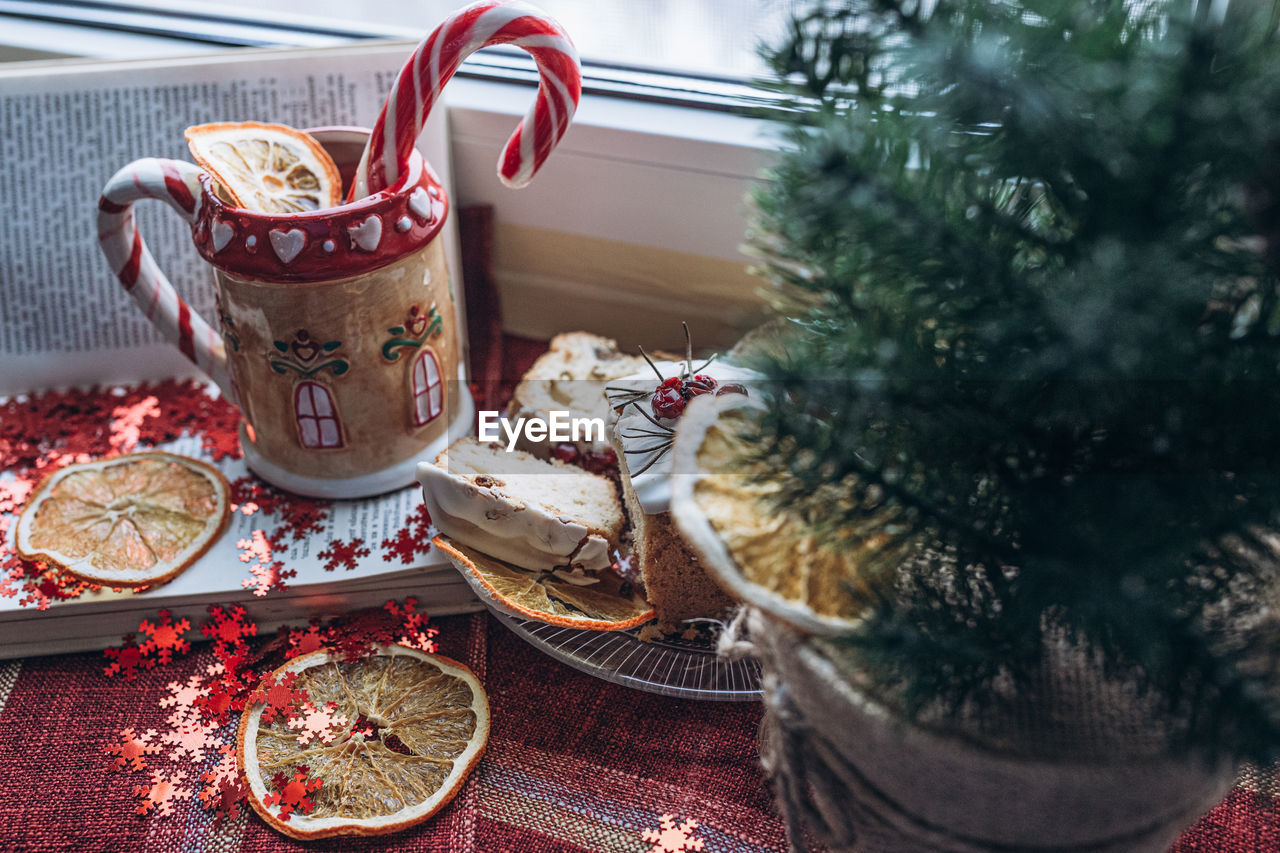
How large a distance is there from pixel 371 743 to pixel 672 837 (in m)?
0.28

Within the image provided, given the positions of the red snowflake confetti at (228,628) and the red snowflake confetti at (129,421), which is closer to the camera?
the red snowflake confetti at (228,628)

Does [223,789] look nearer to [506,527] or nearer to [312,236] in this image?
[506,527]

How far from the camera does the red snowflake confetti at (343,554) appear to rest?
3.05 feet

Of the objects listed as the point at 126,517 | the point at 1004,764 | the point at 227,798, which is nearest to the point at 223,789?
the point at 227,798

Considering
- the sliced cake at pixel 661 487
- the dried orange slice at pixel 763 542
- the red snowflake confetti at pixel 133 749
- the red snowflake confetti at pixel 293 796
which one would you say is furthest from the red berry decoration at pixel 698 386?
the red snowflake confetti at pixel 133 749

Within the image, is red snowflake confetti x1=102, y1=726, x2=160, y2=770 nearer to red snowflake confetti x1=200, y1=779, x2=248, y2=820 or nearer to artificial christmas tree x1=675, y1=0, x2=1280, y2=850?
red snowflake confetti x1=200, y1=779, x2=248, y2=820

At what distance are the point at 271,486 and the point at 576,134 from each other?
1.80 ft

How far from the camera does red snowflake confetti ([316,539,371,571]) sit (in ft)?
3.05

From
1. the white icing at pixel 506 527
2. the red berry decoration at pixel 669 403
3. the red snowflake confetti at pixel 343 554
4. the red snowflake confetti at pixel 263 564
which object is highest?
the red berry decoration at pixel 669 403

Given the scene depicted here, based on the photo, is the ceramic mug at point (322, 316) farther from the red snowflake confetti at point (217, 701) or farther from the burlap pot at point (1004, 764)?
the burlap pot at point (1004, 764)

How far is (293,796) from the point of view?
0.78 metres

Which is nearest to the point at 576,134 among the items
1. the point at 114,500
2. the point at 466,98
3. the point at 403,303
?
the point at 466,98

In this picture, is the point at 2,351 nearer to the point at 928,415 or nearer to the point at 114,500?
the point at 114,500

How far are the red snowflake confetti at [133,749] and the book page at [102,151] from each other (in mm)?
530
